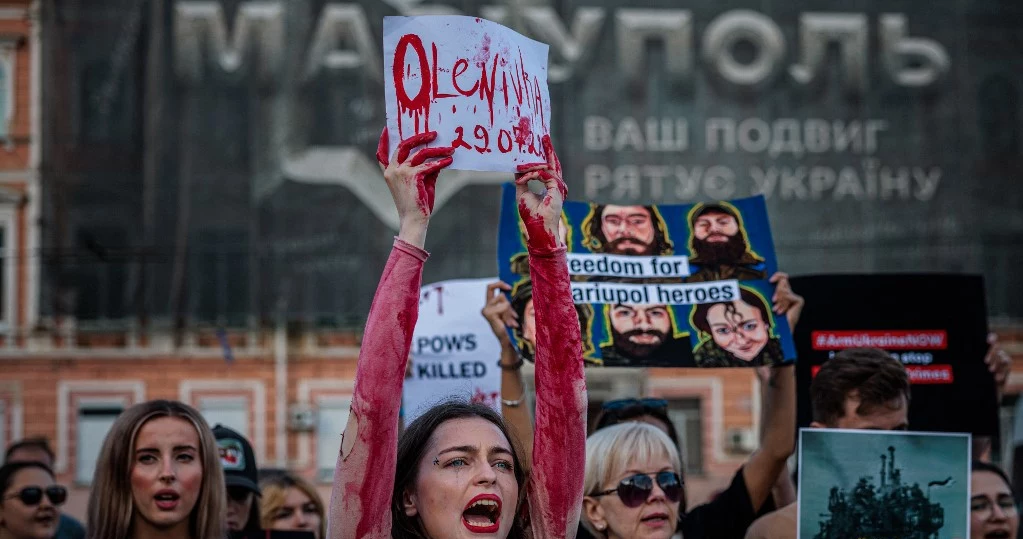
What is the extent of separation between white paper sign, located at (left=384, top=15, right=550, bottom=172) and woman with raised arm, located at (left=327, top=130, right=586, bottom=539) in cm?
13

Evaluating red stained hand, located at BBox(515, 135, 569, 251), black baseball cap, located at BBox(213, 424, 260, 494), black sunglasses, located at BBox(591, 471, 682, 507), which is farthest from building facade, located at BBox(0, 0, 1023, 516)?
red stained hand, located at BBox(515, 135, 569, 251)

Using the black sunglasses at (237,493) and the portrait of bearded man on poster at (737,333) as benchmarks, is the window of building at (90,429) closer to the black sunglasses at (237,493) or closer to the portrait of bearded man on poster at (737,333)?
the black sunglasses at (237,493)

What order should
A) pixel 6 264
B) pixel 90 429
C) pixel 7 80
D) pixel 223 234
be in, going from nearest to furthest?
1. pixel 90 429
2. pixel 6 264
3. pixel 223 234
4. pixel 7 80

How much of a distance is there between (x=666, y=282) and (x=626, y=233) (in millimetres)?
189

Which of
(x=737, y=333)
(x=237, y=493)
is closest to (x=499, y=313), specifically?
(x=737, y=333)

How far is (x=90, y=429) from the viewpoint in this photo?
1791 centimetres

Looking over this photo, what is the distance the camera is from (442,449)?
2580mm

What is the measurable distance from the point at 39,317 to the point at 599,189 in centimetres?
698

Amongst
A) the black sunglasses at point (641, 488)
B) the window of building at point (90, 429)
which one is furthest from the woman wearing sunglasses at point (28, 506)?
the window of building at point (90, 429)

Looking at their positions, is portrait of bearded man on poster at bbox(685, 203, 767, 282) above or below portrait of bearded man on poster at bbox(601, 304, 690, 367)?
above

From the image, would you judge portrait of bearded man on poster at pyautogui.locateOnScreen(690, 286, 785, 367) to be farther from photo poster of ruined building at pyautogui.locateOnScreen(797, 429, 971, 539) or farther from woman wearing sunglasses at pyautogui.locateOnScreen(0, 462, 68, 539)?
woman wearing sunglasses at pyautogui.locateOnScreen(0, 462, 68, 539)

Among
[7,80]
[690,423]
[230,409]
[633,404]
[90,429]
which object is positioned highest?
[7,80]

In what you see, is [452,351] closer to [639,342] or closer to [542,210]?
[639,342]

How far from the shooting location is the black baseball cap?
13.9 feet
